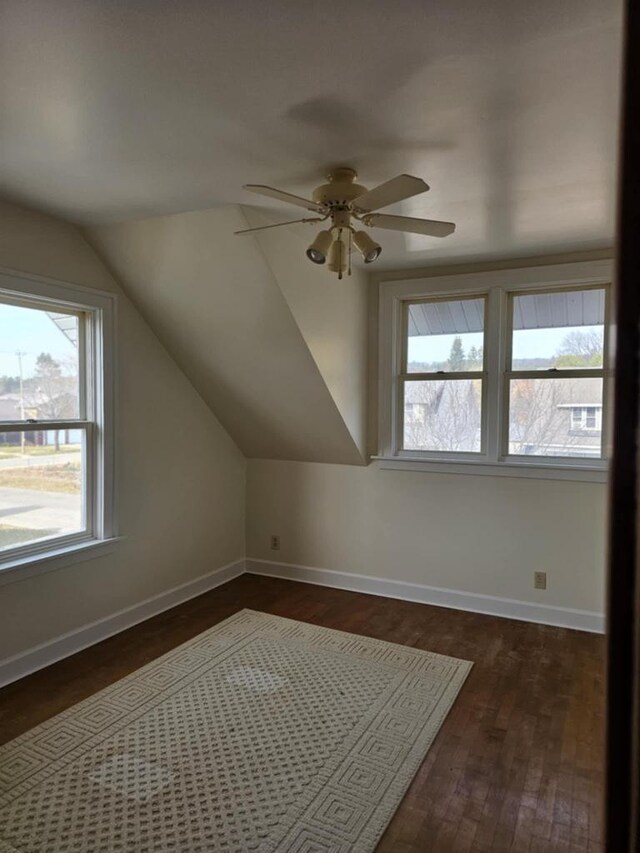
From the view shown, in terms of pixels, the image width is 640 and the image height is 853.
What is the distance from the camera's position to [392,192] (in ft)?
6.19

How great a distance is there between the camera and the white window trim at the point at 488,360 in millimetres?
3449

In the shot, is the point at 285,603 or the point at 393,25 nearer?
the point at 393,25

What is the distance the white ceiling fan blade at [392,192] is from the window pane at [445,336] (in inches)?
76.2

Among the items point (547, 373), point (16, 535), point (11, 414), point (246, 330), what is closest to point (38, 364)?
point (11, 414)

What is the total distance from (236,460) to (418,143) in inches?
120

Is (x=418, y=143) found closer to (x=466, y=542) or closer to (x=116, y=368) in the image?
(x=116, y=368)

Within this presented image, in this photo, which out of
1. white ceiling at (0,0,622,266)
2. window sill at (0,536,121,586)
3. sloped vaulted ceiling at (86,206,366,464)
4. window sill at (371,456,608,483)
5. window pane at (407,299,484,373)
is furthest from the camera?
window pane at (407,299,484,373)

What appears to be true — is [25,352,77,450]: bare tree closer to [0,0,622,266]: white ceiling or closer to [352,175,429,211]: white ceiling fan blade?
[0,0,622,266]: white ceiling

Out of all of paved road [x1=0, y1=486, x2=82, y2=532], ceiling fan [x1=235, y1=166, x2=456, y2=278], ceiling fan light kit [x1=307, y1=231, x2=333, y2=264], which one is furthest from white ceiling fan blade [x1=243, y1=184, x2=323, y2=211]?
paved road [x1=0, y1=486, x2=82, y2=532]

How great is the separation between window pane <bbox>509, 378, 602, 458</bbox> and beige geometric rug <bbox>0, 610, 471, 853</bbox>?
152 cm

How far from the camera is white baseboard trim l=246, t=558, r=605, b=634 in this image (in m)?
3.51

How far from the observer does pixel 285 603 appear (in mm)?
3926

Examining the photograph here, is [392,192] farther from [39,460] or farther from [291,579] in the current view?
[291,579]

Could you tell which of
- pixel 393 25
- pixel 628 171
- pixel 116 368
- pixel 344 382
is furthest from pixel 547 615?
pixel 628 171
